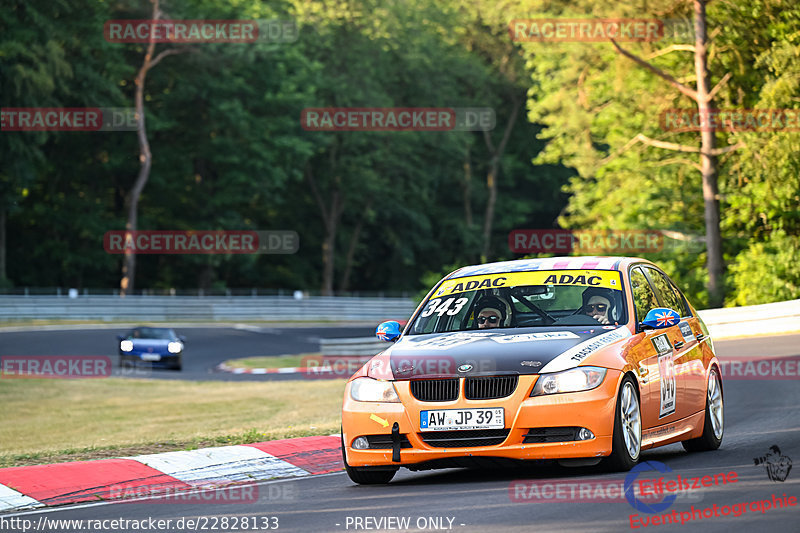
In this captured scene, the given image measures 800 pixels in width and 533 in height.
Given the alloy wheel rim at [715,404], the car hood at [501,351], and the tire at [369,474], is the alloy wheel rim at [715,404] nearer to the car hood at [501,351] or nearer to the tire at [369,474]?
the car hood at [501,351]

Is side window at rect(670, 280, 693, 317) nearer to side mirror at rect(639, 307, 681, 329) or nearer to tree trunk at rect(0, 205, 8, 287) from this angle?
side mirror at rect(639, 307, 681, 329)

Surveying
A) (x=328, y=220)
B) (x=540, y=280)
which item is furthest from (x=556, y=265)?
(x=328, y=220)

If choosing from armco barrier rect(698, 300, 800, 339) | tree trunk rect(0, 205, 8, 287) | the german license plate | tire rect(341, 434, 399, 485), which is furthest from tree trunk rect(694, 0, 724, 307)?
tree trunk rect(0, 205, 8, 287)

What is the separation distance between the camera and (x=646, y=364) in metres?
9.27

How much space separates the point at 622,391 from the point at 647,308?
5.33ft

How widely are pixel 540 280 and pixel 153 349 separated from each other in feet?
90.1

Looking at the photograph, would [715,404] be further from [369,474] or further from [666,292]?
[369,474]

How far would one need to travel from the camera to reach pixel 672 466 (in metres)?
9.24

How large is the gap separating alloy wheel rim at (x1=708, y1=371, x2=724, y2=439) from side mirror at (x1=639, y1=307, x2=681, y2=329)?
1.35m

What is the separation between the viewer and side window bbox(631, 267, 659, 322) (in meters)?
9.84

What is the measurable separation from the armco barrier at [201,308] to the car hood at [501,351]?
43.9 meters

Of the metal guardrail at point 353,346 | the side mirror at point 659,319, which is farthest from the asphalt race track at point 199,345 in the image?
the side mirror at point 659,319

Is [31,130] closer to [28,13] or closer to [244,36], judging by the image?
[28,13]

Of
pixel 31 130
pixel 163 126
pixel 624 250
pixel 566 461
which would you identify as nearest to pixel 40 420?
pixel 566 461
